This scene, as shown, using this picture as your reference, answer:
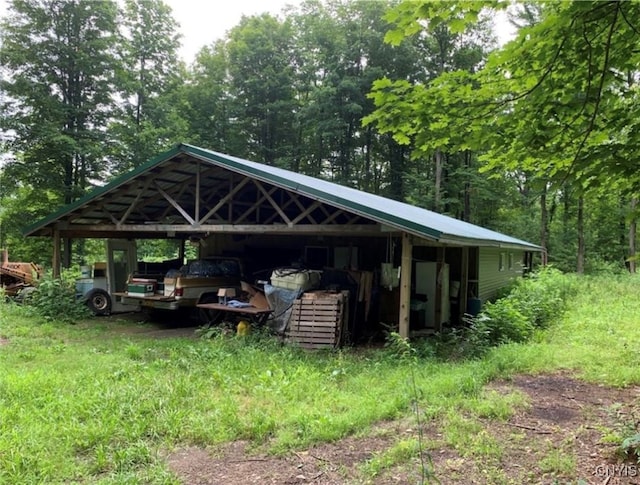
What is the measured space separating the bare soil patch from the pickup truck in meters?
6.34

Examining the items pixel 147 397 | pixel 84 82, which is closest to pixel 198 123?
pixel 84 82

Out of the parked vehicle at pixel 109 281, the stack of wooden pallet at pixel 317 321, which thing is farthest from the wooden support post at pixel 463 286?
the parked vehicle at pixel 109 281

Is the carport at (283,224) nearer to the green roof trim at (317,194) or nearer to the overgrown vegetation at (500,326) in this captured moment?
the green roof trim at (317,194)

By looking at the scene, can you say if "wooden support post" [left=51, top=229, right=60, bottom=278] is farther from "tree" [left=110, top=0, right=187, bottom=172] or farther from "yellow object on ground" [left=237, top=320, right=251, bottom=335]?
"tree" [left=110, top=0, right=187, bottom=172]

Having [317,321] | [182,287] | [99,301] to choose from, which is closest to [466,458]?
[317,321]

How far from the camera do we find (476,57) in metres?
23.4

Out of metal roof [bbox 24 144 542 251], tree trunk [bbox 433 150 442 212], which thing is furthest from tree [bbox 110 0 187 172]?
tree trunk [bbox 433 150 442 212]

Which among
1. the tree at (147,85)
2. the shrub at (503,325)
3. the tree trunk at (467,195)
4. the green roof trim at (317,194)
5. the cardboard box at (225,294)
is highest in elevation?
the tree at (147,85)

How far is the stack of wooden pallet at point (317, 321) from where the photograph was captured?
7.93 meters

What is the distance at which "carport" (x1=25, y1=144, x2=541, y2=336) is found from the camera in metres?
7.96

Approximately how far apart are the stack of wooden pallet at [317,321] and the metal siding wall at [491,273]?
226 inches

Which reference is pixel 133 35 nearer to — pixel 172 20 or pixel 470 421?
pixel 172 20

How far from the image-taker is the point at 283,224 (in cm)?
1038

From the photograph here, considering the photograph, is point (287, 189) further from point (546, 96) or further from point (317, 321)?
point (546, 96)
